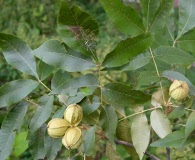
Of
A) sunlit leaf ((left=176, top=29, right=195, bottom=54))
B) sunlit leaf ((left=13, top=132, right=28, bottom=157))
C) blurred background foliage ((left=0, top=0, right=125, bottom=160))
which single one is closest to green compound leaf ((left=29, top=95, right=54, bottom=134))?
sunlit leaf ((left=176, top=29, right=195, bottom=54))

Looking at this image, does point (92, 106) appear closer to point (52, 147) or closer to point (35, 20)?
point (52, 147)

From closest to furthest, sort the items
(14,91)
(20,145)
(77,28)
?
(77,28) < (14,91) < (20,145)

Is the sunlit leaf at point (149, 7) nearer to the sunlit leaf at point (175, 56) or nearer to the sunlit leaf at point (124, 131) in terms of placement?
the sunlit leaf at point (175, 56)

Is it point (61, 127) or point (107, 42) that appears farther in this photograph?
point (107, 42)

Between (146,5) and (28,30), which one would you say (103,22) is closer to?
(28,30)

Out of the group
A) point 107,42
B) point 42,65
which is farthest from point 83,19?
point 107,42

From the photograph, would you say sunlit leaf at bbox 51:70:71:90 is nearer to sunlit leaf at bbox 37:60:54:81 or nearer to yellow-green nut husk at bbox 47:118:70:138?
sunlit leaf at bbox 37:60:54:81

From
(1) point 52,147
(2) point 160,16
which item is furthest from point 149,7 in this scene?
(1) point 52,147

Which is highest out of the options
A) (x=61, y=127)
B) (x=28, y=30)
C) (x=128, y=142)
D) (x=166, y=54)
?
(x=166, y=54)
